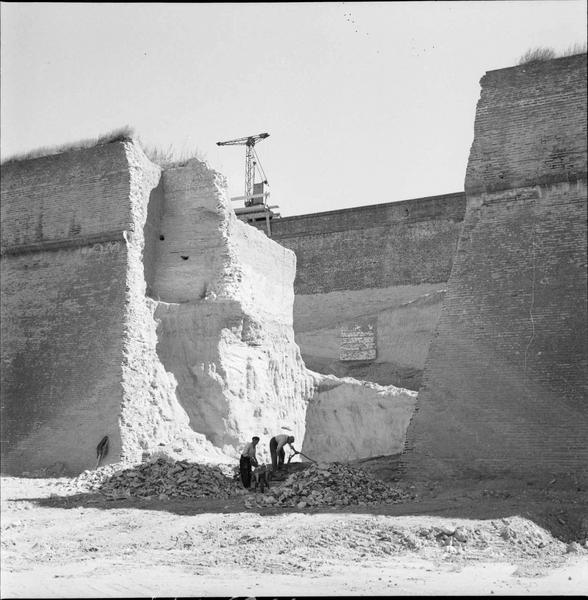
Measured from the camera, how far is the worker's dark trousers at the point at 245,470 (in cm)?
1352

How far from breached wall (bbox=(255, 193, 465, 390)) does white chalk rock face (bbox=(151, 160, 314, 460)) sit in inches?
398

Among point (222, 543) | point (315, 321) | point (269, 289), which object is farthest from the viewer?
point (315, 321)

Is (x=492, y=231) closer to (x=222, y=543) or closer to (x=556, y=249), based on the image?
(x=556, y=249)

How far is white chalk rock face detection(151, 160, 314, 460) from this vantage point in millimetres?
16672

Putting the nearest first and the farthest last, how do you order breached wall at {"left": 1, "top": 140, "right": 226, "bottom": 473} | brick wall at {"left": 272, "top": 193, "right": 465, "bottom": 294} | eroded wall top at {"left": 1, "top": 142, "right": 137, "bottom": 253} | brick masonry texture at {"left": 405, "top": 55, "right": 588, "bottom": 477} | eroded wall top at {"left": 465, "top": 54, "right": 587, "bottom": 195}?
1. brick masonry texture at {"left": 405, "top": 55, "right": 588, "bottom": 477}
2. eroded wall top at {"left": 465, "top": 54, "right": 587, "bottom": 195}
3. breached wall at {"left": 1, "top": 140, "right": 226, "bottom": 473}
4. eroded wall top at {"left": 1, "top": 142, "right": 137, "bottom": 253}
5. brick wall at {"left": 272, "top": 193, "right": 465, "bottom": 294}

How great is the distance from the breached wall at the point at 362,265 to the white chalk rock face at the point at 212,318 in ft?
33.1

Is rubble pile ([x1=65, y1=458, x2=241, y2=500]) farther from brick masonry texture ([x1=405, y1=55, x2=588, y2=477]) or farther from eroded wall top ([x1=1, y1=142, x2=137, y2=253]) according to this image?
eroded wall top ([x1=1, y1=142, x2=137, y2=253])

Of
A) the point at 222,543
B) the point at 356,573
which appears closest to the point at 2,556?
the point at 222,543

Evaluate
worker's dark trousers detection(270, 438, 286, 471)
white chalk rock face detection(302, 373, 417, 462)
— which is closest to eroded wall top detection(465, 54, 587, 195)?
worker's dark trousers detection(270, 438, 286, 471)

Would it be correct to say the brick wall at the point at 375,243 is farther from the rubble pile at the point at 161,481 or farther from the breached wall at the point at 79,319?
the rubble pile at the point at 161,481

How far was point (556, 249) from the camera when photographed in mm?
13062

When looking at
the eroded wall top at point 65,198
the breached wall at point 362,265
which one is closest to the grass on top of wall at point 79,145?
the eroded wall top at point 65,198

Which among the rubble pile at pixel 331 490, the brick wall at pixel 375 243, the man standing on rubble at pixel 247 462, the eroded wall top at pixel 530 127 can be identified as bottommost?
the rubble pile at pixel 331 490

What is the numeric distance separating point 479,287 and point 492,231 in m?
0.87
